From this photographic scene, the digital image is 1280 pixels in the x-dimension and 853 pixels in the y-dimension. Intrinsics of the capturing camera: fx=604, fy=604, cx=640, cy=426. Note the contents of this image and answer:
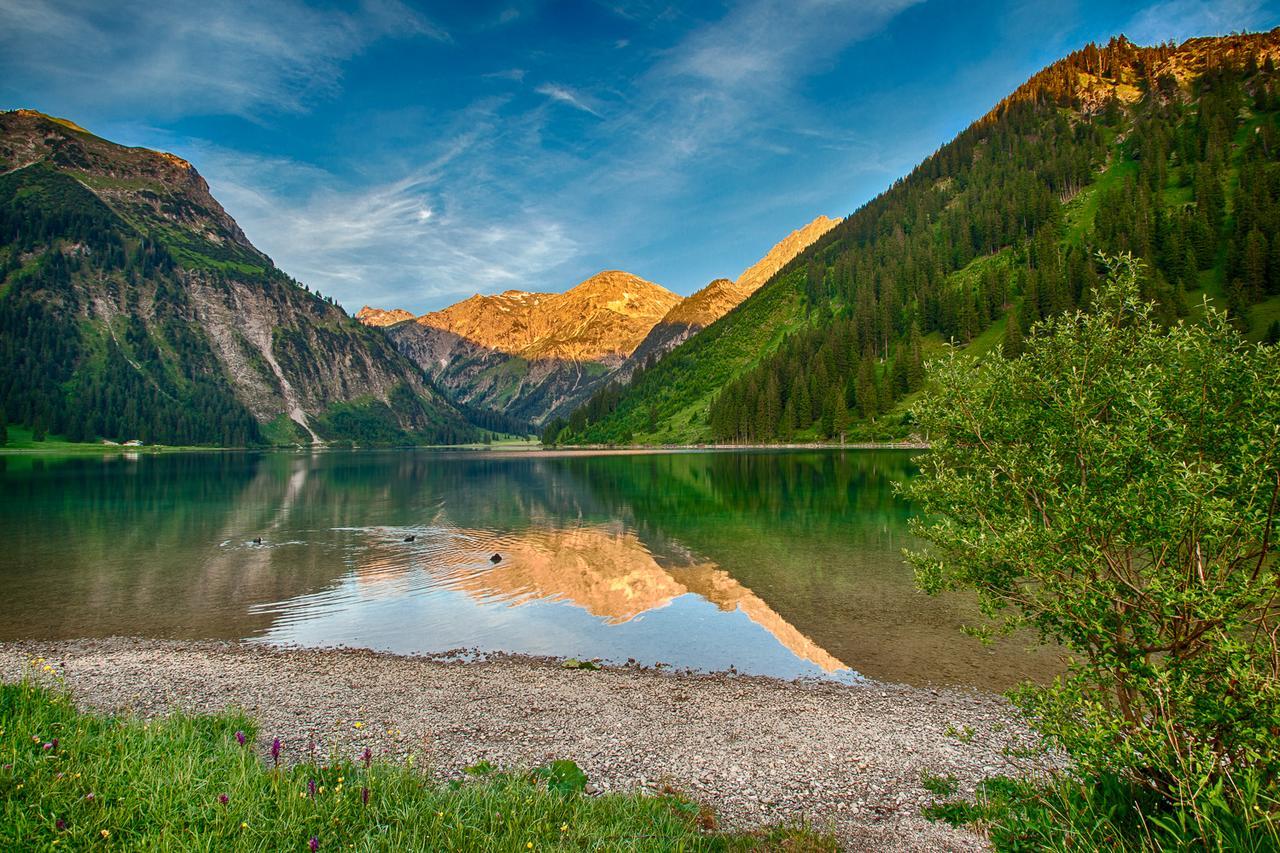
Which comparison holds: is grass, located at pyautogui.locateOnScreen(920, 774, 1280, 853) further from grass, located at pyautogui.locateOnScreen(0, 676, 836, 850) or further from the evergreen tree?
the evergreen tree

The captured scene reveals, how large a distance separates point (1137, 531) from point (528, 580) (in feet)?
126

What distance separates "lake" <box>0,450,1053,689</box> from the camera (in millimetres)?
29453

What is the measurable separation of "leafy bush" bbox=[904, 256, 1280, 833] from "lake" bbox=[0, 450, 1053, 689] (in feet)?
14.0

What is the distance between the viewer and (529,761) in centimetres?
1586

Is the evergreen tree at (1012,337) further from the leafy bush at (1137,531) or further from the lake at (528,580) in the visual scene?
the leafy bush at (1137,531)

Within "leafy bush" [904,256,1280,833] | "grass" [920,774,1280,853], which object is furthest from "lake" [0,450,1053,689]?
"grass" [920,774,1280,853]

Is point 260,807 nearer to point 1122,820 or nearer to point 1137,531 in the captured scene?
point 1122,820

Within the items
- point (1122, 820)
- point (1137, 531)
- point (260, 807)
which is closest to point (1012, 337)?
point (1137, 531)

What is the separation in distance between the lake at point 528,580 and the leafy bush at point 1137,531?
427cm

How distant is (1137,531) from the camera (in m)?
10.6

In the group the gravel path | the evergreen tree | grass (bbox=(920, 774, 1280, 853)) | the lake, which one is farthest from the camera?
the evergreen tree

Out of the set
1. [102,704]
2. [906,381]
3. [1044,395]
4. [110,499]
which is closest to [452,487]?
[110,499]

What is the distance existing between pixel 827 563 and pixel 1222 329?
3693cm

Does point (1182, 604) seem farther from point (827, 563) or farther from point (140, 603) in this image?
point (140, 603)
